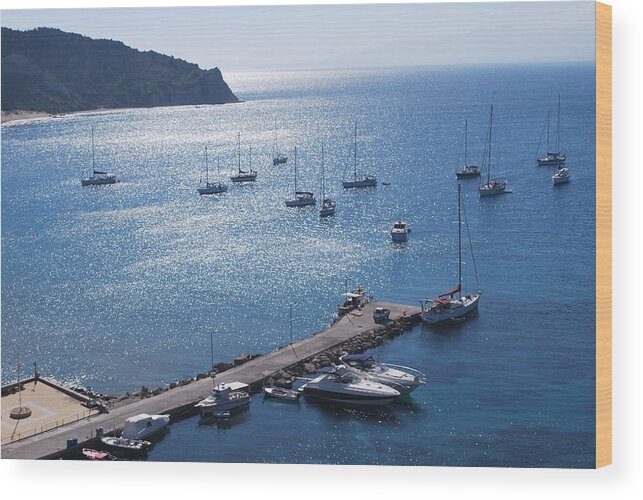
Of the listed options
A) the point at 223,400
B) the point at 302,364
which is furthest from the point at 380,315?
the point at 223,400

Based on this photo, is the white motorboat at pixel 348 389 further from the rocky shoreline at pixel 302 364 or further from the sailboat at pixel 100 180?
the sailboat at pixel 100 180

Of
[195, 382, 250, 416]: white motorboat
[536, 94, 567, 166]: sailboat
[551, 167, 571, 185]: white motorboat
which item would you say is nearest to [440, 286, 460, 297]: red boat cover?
[195, 382, 250, 416]: white motorboat

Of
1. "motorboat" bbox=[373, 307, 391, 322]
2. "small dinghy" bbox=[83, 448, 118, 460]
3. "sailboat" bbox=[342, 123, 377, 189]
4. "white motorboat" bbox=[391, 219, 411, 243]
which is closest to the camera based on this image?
"small dinghy" bbox=[83, 448, 118, 460]

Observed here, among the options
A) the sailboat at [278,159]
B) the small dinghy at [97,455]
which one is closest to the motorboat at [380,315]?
the small dinghy at [97,455]

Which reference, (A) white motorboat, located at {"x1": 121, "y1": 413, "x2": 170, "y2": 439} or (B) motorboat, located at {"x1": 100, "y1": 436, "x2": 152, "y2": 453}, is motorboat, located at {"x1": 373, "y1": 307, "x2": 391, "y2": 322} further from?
(B) motorboat, located at {"x1": 100, "y1": 436, "x2": 152, "y2": 453}

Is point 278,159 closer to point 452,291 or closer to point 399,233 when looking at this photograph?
point 399,233

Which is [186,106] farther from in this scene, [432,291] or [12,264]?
[432,291]

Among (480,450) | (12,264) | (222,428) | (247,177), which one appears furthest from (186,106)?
(480,450)
